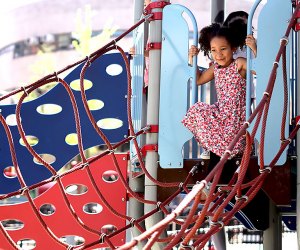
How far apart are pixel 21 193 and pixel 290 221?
10.3ft

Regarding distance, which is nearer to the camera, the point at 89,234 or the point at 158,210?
the point at 158,210

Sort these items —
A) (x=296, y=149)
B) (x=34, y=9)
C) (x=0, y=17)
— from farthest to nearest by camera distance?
(x=34, y=9) → (x=0, y=17) → (x=296, y=149)

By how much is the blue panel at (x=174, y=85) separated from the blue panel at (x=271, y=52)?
20.9 inches

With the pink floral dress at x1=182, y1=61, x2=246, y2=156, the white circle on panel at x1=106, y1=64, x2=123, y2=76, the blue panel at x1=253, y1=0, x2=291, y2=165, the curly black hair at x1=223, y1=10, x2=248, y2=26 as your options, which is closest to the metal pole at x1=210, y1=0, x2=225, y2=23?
the white circle on panel at x1=106, y1=64, x2=123, y2=76

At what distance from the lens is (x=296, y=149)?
6.29 metres

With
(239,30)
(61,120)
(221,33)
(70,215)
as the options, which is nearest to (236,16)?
(239,30)

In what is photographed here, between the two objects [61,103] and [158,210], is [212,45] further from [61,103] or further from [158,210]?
[61,103]

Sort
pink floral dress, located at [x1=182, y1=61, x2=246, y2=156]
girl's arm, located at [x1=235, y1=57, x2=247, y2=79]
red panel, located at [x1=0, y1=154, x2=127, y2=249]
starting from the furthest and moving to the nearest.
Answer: red panel, located at [x1=0, y1=154, x2=127, y2=249]
girl's arm, located at [x1=235, y1=57, x2=247, y2=79]
pink floral dress, located at [x1=182, y1=61, x2=246, y2=156]

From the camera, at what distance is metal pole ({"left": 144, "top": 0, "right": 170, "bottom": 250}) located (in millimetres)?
6719

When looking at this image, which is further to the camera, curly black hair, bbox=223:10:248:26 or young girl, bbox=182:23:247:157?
curly black hair, bbox=223:10:248:26

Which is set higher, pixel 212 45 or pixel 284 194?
pixel 212 45

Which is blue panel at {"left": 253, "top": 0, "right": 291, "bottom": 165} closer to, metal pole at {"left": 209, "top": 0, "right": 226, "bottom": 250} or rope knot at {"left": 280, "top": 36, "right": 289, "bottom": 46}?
rope knot at {"left": 280, "top": 36, "right": 289, "bottom": 46}

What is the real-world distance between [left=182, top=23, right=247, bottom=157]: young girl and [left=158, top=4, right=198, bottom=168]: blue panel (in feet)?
0.31

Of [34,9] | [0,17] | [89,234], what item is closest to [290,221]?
[89,234]
